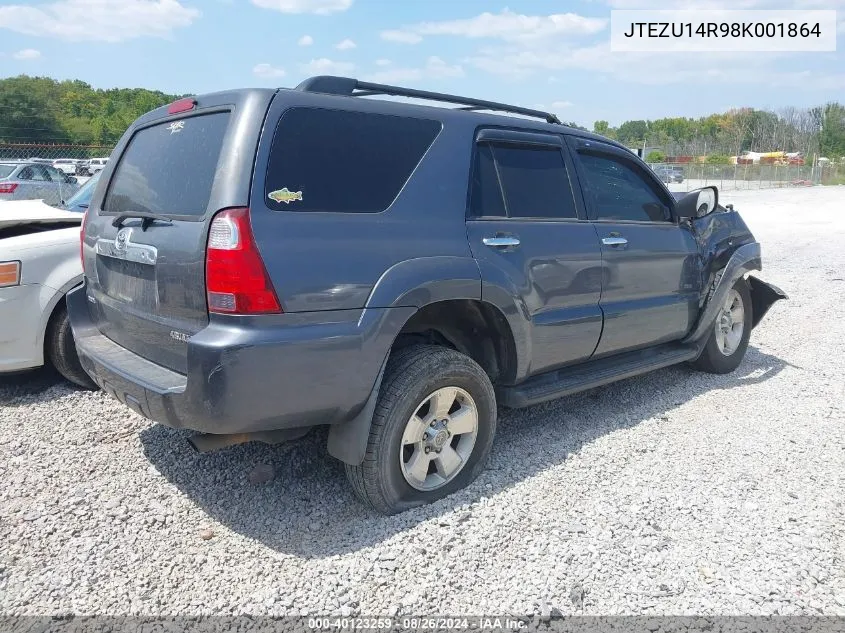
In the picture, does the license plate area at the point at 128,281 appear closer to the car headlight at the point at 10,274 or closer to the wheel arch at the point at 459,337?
the wheel arch at the point at 459,337

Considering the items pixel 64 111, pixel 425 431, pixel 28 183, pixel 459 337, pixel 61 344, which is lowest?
pixel 425 431

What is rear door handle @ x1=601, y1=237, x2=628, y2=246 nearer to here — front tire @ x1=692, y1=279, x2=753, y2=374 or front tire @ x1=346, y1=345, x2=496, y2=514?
front tire @ x1=346, y1=345, x2=496, y2=514

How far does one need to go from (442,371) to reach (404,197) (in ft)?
2.74

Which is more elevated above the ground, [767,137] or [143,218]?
[767,137]

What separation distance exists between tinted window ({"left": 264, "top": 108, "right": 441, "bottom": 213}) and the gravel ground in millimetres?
1504

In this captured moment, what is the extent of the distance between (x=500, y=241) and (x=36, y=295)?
9.88 ft

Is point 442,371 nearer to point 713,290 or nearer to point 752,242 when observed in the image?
point 713,290

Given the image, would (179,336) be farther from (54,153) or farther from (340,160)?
(54,153)

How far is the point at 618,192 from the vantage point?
434 centimetres

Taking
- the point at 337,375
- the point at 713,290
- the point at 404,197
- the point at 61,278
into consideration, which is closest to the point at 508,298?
the point at 404,197

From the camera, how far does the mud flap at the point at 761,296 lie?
5594 mm

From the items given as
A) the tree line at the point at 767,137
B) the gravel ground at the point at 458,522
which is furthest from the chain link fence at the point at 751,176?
the gravel ground at the point at 458,522

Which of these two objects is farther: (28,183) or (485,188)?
(28,183)

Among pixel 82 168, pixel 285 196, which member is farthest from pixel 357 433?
pixel 82 168
